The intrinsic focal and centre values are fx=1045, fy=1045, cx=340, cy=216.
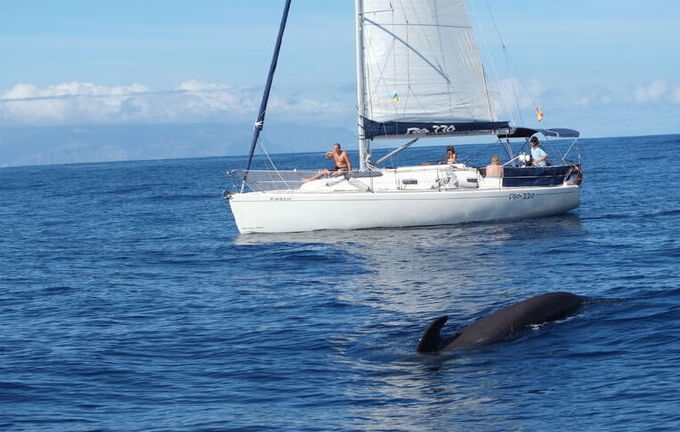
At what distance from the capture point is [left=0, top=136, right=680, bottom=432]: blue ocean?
14297 mm

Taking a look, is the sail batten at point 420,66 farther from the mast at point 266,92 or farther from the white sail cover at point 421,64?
the mast at point 266,92

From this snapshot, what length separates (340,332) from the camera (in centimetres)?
1959

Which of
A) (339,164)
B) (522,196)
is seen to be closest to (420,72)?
(339,164)

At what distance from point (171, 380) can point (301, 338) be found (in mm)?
3398

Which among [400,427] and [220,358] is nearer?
[400,427]

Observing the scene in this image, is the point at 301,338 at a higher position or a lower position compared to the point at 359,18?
lower

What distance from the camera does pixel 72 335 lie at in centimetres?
2031

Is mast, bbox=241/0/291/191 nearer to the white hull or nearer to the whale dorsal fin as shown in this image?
the white hull

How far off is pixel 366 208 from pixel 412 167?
2.46 metres

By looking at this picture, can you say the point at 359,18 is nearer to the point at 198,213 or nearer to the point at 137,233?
the point at 137,233

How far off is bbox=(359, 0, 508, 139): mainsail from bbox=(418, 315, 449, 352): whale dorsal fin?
21.3 meters

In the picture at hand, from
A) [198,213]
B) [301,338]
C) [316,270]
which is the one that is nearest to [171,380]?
[301,338]

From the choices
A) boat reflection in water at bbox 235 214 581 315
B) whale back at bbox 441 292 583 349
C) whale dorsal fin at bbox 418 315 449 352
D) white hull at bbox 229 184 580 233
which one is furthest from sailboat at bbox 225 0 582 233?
whale dorsal fin at bbox 418 315 449 352

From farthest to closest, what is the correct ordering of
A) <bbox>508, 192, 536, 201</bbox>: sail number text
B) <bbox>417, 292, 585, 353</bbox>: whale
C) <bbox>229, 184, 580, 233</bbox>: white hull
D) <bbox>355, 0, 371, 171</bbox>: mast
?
<bbox>355, 0, 371, 171</bbox>: mast, <bbox>508, 192, 536, 201</bbox>: sail number text, <bbox>229, 184, 580, 233</bbox>: white hull, <bbox>417, 292, 585, 353</bbox>: whale
